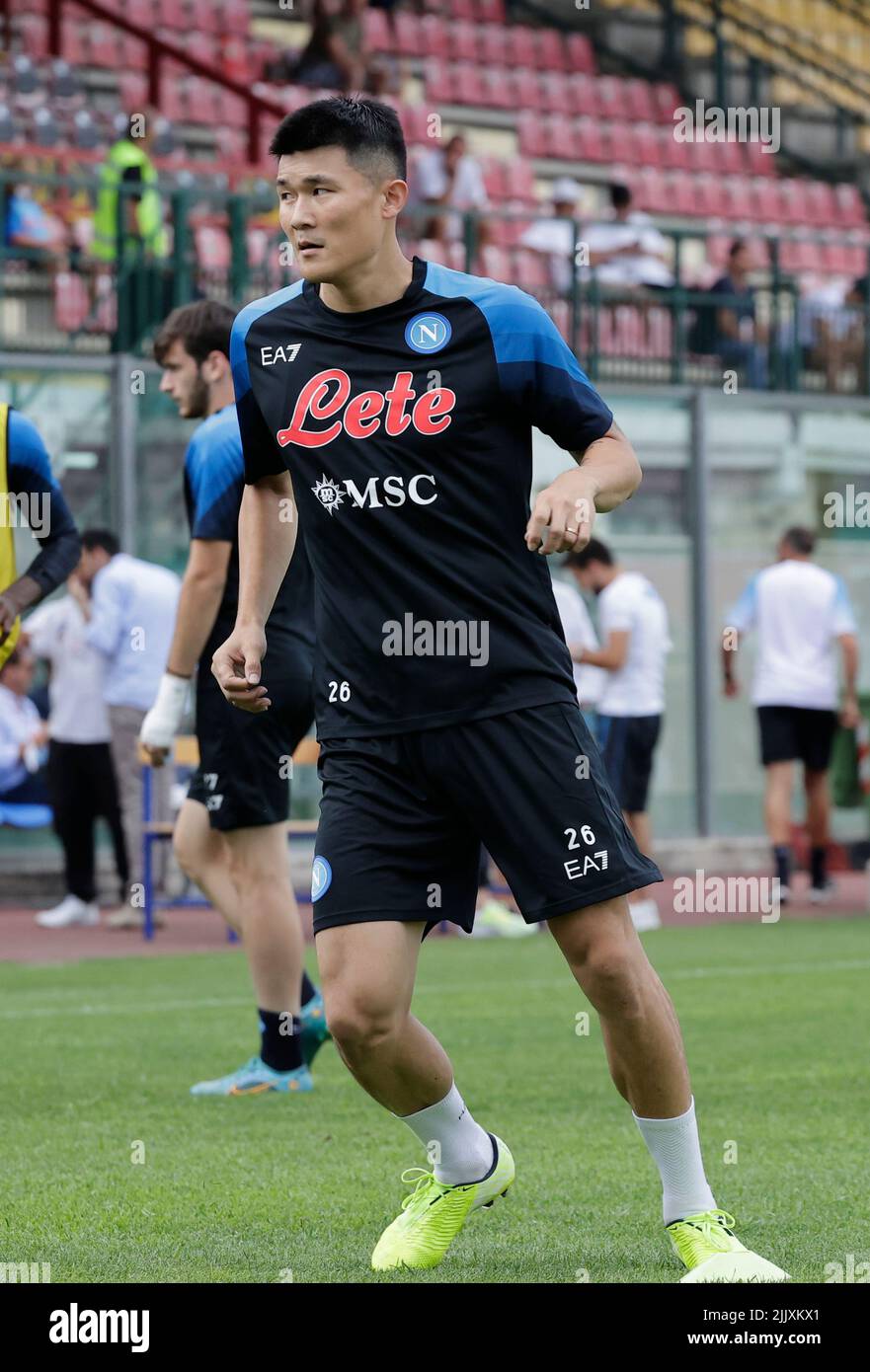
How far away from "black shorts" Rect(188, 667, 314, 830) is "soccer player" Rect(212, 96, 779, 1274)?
2604 mm

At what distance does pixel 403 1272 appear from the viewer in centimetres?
473

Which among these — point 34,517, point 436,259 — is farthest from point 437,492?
point 436,259

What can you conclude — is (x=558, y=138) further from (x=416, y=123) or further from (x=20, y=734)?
(x=20, y=734)

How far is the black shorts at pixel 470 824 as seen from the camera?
4.47 m

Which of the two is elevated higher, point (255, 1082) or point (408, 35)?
point (408, 35)

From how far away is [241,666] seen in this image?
487 cm

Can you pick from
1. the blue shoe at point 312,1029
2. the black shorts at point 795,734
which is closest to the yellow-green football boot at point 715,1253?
the blue shoe at point 312,1029

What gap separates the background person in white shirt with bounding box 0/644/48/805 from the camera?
15.4 m

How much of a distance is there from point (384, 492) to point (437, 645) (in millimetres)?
317

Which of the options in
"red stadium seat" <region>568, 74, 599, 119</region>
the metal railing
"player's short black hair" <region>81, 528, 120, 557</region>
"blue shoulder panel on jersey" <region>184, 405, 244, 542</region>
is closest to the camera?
"blue shoulder panel on jersey" <region>184, 405, 244, 542</region>

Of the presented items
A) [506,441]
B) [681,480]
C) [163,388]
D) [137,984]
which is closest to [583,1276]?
[506,441]

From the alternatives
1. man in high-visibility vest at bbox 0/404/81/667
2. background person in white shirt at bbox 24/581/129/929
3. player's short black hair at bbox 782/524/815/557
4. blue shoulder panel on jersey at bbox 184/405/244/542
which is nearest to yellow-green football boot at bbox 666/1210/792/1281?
man in high-visibility vest at bbox 0/404/81/667

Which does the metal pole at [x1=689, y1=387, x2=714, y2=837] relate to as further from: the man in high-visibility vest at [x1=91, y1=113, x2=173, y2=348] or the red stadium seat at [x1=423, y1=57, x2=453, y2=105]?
the red stadium seat at [x1=423, y1=57, x2=453, y2=105]

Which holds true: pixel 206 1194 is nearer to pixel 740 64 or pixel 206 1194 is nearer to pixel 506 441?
pixel 506 441
